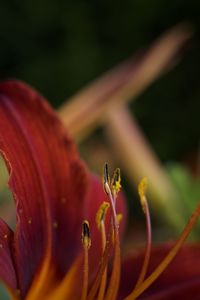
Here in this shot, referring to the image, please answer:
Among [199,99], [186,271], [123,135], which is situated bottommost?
[186,271]

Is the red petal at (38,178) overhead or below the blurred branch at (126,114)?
below

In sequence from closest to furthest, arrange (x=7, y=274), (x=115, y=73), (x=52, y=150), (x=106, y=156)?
(x=7, y=274) < (x=52, y=150) < (x=115, y=73) < (x=106, y=156)

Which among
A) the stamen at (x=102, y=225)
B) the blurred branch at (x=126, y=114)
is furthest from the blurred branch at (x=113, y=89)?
the stamen at (x=102, y=225)

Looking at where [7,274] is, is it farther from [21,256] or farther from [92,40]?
[92,40]

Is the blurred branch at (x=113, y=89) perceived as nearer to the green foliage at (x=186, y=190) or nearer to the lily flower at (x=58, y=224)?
the green foliage at (x=186, y=190)

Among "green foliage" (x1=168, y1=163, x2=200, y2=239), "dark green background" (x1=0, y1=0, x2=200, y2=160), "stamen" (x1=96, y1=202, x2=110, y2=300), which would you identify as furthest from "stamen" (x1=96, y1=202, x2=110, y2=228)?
"dark green background" (x1=0, y1=0, x2=200, y2=160)

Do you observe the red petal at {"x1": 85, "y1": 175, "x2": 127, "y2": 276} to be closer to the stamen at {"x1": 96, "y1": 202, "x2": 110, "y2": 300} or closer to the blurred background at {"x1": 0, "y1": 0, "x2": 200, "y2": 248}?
the stamen at {"x1": 96, "y1": 202, "x2": 110, "y2": 300}

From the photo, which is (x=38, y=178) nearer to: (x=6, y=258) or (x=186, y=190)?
(x=6, y=258)

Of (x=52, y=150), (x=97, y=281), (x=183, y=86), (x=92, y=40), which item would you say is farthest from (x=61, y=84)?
(x=97, y=281)
